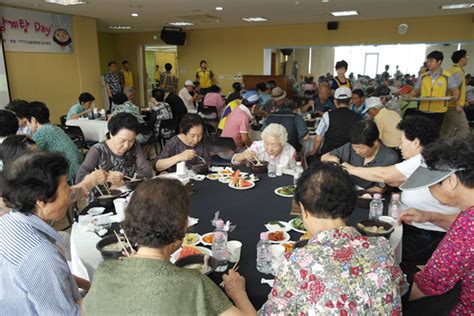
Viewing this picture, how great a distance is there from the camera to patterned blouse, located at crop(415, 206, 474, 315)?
1.43 metres

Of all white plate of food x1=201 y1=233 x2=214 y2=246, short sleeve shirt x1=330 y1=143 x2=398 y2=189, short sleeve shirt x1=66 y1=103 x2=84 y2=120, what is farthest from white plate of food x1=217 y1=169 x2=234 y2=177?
short sleeve shirt x1=66 y1=103 x2=84 y2=120

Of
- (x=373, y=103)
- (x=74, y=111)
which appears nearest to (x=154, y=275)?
(x=373, y=103)

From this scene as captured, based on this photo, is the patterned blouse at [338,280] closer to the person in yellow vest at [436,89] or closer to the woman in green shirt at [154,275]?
→ the woman in green shirt at [154,275]

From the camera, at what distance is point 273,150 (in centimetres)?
342

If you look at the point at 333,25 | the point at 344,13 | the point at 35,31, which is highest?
the point at 344,13

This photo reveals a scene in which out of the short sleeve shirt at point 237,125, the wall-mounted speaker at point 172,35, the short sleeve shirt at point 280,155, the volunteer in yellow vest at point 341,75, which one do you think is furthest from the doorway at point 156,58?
the short sleeve shirt at point 280,155

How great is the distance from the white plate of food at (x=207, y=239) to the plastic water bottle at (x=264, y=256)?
0.29 metres

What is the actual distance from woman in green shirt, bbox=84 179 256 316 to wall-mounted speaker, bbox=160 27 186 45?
10914 mm

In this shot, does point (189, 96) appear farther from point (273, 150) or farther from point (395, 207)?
point (395, 207)

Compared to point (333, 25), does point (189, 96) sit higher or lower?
lower

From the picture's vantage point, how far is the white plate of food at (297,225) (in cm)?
208

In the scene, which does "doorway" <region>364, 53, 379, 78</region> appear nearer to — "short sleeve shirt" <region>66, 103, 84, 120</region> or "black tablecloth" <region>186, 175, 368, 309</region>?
"short sleeve shirt" <region>66, 103, 84, 120</region>

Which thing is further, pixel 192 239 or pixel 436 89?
pixel 436 89

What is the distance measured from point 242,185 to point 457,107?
5101 mm
